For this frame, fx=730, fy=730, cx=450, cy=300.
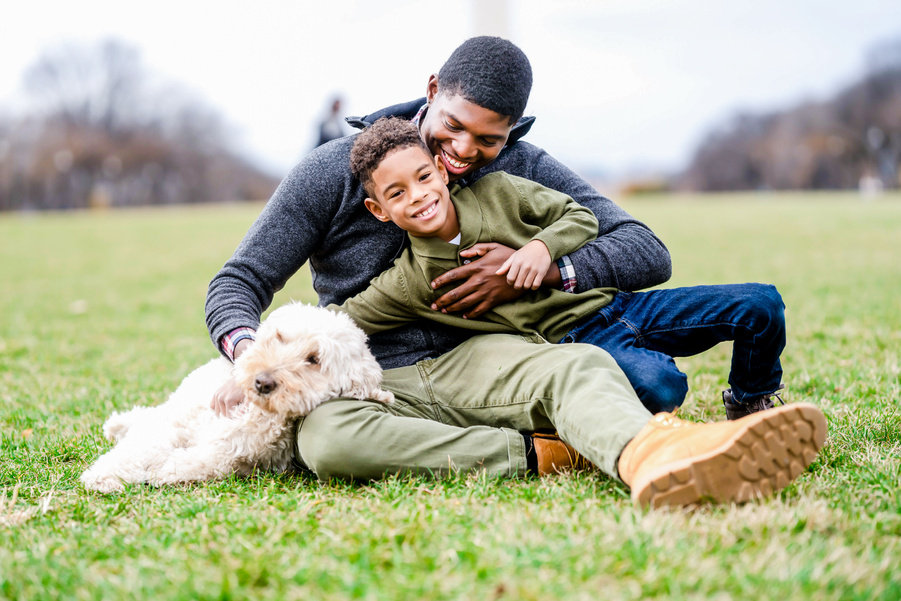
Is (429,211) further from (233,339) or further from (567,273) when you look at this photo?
(233,339)

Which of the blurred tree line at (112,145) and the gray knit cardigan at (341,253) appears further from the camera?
the blurred tree line at (112,145)

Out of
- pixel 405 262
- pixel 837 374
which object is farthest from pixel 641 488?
pixel 837 374

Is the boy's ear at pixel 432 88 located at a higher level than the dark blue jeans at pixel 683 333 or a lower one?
higher

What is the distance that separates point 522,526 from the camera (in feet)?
6.51

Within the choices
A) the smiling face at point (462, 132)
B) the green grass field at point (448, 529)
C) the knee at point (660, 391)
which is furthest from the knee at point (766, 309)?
the smiling face at point (462, 132)

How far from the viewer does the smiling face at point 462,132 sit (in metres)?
2.95

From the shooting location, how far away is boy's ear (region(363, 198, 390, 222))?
2.95 metres

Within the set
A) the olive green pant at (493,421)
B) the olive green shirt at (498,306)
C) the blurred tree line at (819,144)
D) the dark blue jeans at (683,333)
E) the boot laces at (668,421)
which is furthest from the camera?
the blurred tree line at (819,144)

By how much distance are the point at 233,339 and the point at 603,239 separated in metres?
1.55

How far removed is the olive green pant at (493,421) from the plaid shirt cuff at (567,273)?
1.08 feet

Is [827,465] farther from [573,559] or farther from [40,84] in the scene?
[40,84]

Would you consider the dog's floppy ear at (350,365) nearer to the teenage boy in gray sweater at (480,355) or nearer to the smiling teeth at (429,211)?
the teenage boy in gray sweater at (480,355)

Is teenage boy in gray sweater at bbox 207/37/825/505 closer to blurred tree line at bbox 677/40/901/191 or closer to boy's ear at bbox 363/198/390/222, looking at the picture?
boy's ear at bbox 363/198/390/222

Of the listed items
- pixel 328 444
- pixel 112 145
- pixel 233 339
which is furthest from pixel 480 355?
pixel 112 145
